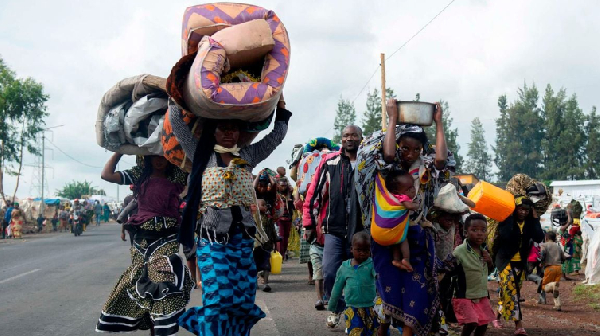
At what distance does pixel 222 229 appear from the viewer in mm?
4805

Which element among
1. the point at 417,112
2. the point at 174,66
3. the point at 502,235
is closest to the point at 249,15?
the point at 174,66

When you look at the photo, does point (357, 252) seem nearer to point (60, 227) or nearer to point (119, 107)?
point (119, 107)

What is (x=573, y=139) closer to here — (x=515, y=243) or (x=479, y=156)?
(x=479, y=156)

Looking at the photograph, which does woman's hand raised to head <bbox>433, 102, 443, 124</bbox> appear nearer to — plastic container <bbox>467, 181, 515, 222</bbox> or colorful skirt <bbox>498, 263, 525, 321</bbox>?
plastic container <bbox>467, 181, 515, 222</bbox>

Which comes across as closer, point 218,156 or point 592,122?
point 218,156

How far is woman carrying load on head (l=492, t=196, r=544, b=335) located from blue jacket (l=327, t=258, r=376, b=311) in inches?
82.0

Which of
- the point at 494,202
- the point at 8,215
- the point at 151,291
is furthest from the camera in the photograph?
the point at 8,215

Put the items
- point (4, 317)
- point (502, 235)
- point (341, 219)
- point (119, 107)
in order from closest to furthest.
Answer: point (119, 107)
point (341, 219)
point (502, 235)
point (4, 317)

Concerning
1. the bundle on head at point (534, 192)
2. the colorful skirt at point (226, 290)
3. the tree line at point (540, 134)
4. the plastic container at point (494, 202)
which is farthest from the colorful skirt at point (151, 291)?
the tree line at point (540, 134)

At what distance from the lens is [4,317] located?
315 inches

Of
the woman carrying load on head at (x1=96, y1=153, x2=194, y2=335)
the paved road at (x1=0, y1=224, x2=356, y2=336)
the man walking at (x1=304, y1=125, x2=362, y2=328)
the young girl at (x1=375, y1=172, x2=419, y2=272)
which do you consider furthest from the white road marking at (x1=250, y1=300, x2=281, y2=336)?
the young girl at (x1=375, y1=172, x2=419, y2=272)

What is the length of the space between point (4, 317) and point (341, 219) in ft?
14.3

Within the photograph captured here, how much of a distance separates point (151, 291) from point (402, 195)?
226 centimetres

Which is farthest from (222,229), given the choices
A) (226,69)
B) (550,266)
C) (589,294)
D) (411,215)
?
(589,294)
